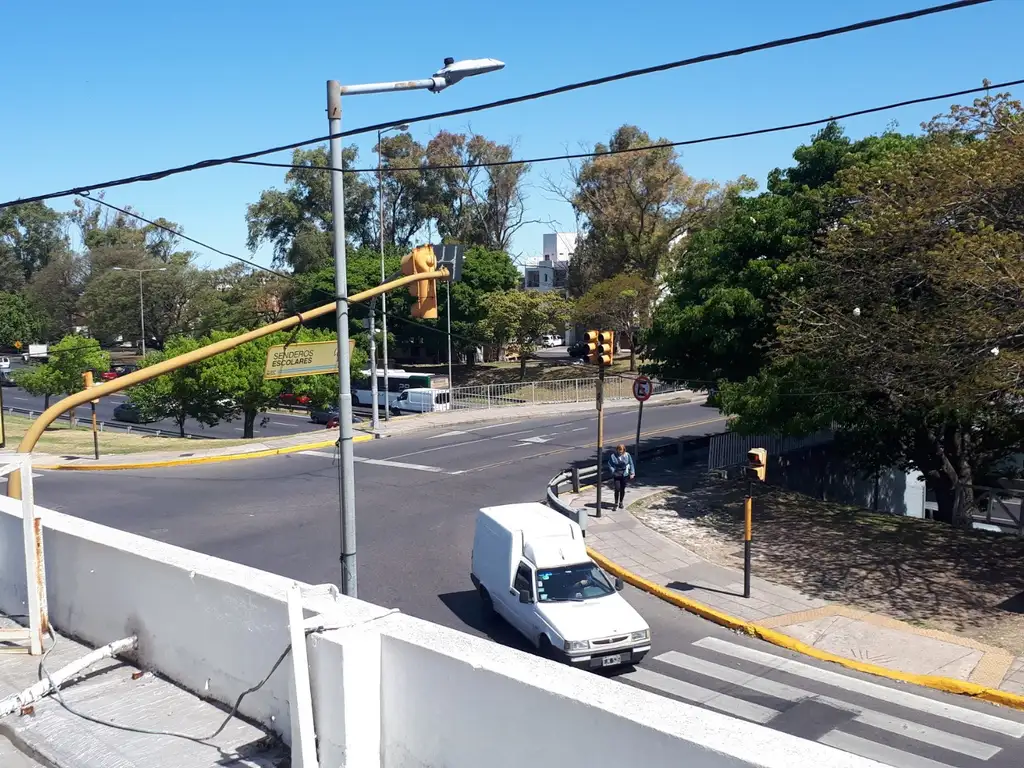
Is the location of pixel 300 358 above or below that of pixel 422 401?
above

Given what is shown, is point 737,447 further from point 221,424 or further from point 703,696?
point 221,424

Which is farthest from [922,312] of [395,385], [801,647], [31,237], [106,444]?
[31,237]

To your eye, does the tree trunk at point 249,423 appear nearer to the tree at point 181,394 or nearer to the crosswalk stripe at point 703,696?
the tree at point 181,394

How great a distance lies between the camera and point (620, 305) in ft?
181

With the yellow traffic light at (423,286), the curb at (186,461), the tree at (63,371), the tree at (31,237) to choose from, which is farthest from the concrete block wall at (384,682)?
the tree at (31,237)

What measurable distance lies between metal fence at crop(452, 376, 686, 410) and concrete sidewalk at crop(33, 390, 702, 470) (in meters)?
2.27

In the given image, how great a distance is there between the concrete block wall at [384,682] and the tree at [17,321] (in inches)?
3206

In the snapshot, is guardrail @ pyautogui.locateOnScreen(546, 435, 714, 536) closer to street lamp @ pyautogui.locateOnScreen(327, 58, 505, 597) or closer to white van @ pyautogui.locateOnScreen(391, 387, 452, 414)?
street lamp @ pyautogui.locateOnScreen(327, 58, 505, 597)

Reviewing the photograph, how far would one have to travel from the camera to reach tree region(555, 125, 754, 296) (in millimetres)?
60594

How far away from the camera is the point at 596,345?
19.1 m

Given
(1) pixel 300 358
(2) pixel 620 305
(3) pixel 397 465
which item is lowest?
(3) pixel 397 465

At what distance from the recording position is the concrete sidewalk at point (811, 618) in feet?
38.5

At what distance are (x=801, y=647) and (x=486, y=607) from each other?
4.69 m

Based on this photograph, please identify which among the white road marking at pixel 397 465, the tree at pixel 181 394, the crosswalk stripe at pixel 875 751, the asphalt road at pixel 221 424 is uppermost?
the tree at pixel 181 394
